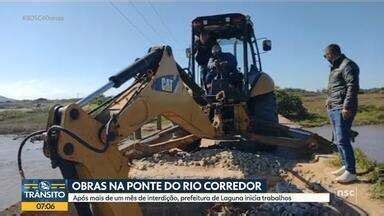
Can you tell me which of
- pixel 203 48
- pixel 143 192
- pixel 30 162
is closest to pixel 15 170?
pixel 30 162

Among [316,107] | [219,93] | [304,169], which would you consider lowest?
[316,107]

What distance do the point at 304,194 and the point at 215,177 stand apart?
1343 millimetres

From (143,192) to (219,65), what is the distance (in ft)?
13.1

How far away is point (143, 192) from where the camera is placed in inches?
208

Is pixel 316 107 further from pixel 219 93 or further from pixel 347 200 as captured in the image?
pixel 347 200

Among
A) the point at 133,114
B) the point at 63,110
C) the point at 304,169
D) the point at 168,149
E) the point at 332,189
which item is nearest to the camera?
the point at 63,110

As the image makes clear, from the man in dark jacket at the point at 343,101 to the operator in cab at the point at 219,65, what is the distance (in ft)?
8.10

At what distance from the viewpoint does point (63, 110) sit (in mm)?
4211

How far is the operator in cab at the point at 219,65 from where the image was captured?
882 cm

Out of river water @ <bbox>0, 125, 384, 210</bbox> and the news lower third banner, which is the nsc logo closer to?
the news lower third banner

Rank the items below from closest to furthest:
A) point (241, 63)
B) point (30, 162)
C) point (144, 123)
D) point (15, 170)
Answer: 1. point (144, 123)
2. point (241, 63)
3. point (15, 170)
4. point (30, 162)

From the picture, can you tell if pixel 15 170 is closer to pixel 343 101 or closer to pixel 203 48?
pixel 203 48

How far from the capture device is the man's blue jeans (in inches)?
248

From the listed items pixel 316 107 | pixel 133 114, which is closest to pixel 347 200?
pixel 133 114
